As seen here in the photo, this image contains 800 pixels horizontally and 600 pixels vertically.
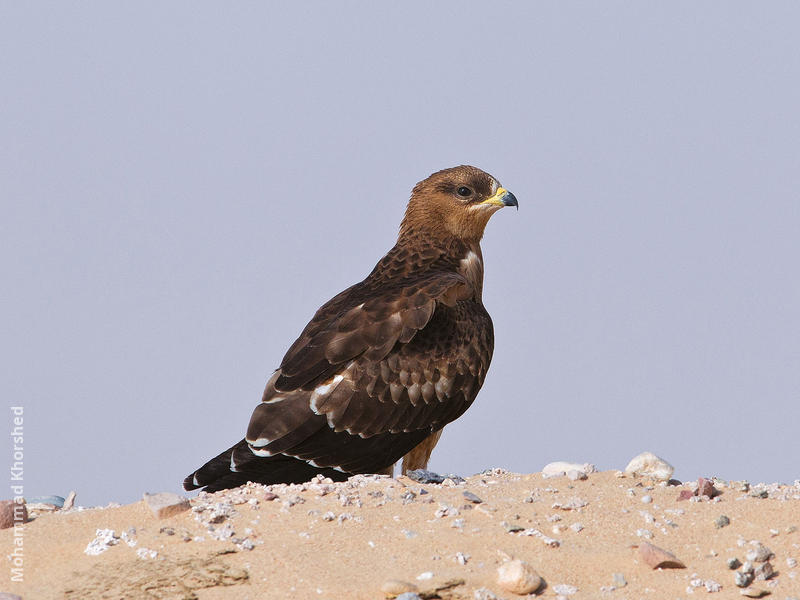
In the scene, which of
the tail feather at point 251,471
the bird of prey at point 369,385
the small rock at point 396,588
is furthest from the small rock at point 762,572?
the tail feather at point 251,471

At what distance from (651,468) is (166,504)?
4526 mm

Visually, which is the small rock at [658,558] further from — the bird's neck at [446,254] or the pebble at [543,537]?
the bird's neck at [446,254]

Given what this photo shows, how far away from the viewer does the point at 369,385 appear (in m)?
9.94

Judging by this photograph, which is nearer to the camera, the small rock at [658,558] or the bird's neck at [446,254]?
the small rock at [658,558]

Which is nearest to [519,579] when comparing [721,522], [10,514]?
[721,522]

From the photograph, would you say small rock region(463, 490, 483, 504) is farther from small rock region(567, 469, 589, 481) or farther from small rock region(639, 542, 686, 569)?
small rock region(567, 469, 589, 481)

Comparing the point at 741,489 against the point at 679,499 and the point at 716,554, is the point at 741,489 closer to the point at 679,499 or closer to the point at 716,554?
the point at 679,499

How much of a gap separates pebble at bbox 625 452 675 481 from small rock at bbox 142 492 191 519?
13.9ft

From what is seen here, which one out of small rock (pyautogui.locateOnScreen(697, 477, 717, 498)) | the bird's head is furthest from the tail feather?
the bird's head

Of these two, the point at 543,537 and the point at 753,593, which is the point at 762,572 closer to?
the point at 753,593

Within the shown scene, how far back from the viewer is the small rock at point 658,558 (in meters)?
7.51

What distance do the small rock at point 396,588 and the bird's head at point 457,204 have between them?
5.76 meters

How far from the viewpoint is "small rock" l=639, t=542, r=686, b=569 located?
7.51 m

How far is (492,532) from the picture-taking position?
783cm
